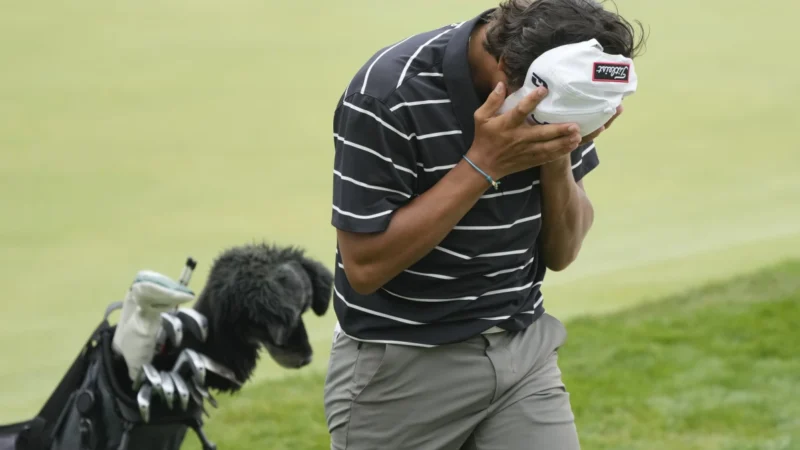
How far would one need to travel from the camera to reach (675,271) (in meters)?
5.86

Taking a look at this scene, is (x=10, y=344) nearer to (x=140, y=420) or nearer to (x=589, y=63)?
(x=140, y=420)

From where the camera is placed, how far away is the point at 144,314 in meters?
2.50

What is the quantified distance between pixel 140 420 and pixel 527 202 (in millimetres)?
1102

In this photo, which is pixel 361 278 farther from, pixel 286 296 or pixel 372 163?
pixel 286 296

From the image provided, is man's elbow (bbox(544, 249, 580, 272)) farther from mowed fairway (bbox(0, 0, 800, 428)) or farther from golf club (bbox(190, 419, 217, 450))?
mowed fairway (bbox(0, 0, 800, 428))

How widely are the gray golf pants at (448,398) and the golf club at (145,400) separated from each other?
0.53 m

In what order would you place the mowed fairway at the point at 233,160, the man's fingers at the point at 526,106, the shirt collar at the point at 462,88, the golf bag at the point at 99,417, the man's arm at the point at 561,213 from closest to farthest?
the man's fingers at the point at 526,106, the shirt collar at the point at 462,88, the man's arm at the point at 561,213, the golf bag at the point at 99,417, the mowed fairway at the point at 233,160

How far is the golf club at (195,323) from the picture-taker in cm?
264

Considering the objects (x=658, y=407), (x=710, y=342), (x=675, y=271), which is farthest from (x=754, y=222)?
(x=658, y=407)

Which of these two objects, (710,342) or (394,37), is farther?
(394,37)

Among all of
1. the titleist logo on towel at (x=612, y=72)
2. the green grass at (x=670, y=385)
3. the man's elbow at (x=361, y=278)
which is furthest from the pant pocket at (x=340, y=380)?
the green grass at (x=670, y=385)

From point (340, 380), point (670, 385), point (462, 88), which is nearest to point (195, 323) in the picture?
point (340, 380)

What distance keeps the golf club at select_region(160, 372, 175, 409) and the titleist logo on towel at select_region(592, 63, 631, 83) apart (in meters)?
1.24

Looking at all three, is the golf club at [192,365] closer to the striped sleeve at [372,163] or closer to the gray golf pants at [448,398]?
the gray golf pants at [448,398]
